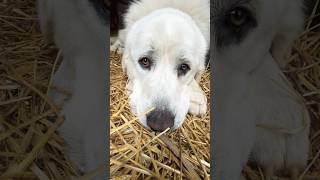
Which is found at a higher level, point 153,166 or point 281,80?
point 281,80

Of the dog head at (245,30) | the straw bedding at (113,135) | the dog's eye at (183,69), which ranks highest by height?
the dog head at (245,30)

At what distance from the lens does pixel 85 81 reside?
1326mm

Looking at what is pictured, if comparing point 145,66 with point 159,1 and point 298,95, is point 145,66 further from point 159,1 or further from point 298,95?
point 298,95

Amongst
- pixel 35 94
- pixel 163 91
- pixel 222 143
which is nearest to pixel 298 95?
pixel 222 143

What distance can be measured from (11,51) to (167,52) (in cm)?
→ 50

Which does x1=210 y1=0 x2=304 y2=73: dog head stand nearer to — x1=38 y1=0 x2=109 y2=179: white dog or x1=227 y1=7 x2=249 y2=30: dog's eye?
x1=227 y1=7 x2=249 y2=30: dog's eye

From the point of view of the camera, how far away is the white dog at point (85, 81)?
128 cm

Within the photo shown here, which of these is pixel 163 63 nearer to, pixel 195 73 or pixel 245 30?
pixel 195 73

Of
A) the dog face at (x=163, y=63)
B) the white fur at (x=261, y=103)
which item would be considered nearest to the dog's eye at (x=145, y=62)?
the dog face at (x=163, y=63)

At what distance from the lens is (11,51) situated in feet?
4.99

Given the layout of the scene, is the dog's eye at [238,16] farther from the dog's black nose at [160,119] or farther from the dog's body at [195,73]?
the dog's black nose at [160,119]

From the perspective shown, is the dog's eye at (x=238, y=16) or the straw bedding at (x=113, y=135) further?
the dog's eye at (x=238, y=16)

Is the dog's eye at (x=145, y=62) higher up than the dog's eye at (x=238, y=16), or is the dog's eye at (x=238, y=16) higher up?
the dog's eye at (x=238, y=16)

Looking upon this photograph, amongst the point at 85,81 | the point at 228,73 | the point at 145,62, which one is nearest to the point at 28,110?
the point at 85,81
